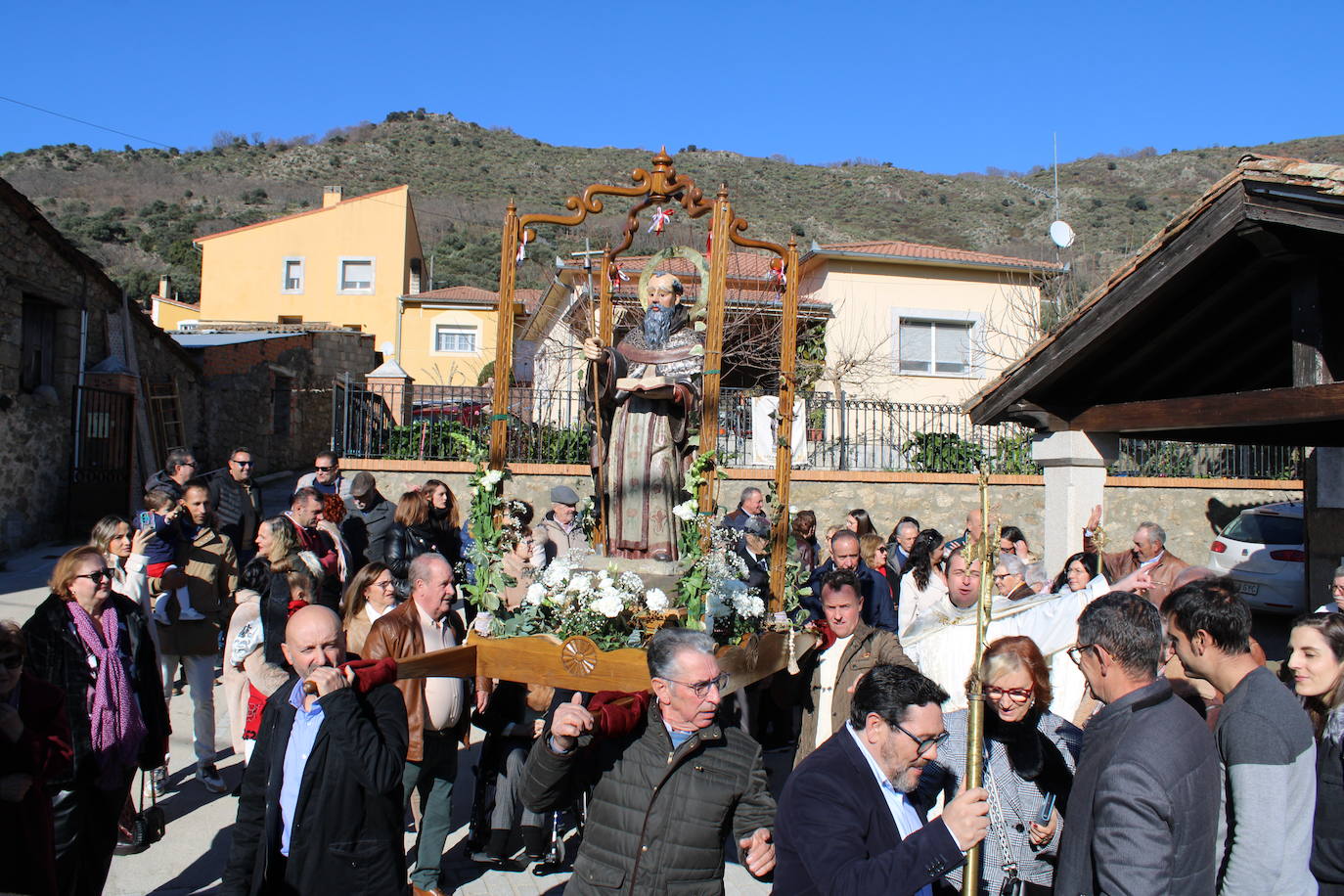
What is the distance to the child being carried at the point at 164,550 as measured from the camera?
6195mm

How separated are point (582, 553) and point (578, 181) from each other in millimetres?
61271

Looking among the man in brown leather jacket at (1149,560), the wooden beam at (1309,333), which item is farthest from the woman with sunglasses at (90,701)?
the wooden beam at (1309,333)

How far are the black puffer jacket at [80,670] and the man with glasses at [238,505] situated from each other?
3.65 meters

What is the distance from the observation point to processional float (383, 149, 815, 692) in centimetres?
390

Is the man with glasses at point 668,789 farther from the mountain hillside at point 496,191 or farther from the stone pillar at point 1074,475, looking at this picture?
the mountain hillside at point 496,191

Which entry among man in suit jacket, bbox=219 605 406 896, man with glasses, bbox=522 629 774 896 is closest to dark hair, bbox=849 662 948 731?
man with glasses, bbox=522 629 774 896

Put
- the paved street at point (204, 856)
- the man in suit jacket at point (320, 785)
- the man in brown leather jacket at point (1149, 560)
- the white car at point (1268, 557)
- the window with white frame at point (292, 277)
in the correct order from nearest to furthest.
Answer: the man in suit jacket at point (320, 785) → the paved street at point (204, 856) → the man in brown leather jacket at point (1149, 560) → the white car at point (1268, 557) → the window with white frame at point (292, 277)

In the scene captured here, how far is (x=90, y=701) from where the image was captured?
13.3 feet

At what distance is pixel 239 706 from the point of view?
577cm

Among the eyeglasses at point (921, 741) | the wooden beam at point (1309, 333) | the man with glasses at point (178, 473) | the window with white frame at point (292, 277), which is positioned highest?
the window with white frame at point (292, 277)

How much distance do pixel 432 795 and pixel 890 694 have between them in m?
2.79

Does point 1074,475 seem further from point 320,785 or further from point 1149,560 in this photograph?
point 320,785

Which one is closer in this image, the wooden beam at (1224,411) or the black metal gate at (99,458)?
the wooden beam at (1224,411)

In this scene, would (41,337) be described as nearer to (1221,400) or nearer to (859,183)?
(1221,400)
